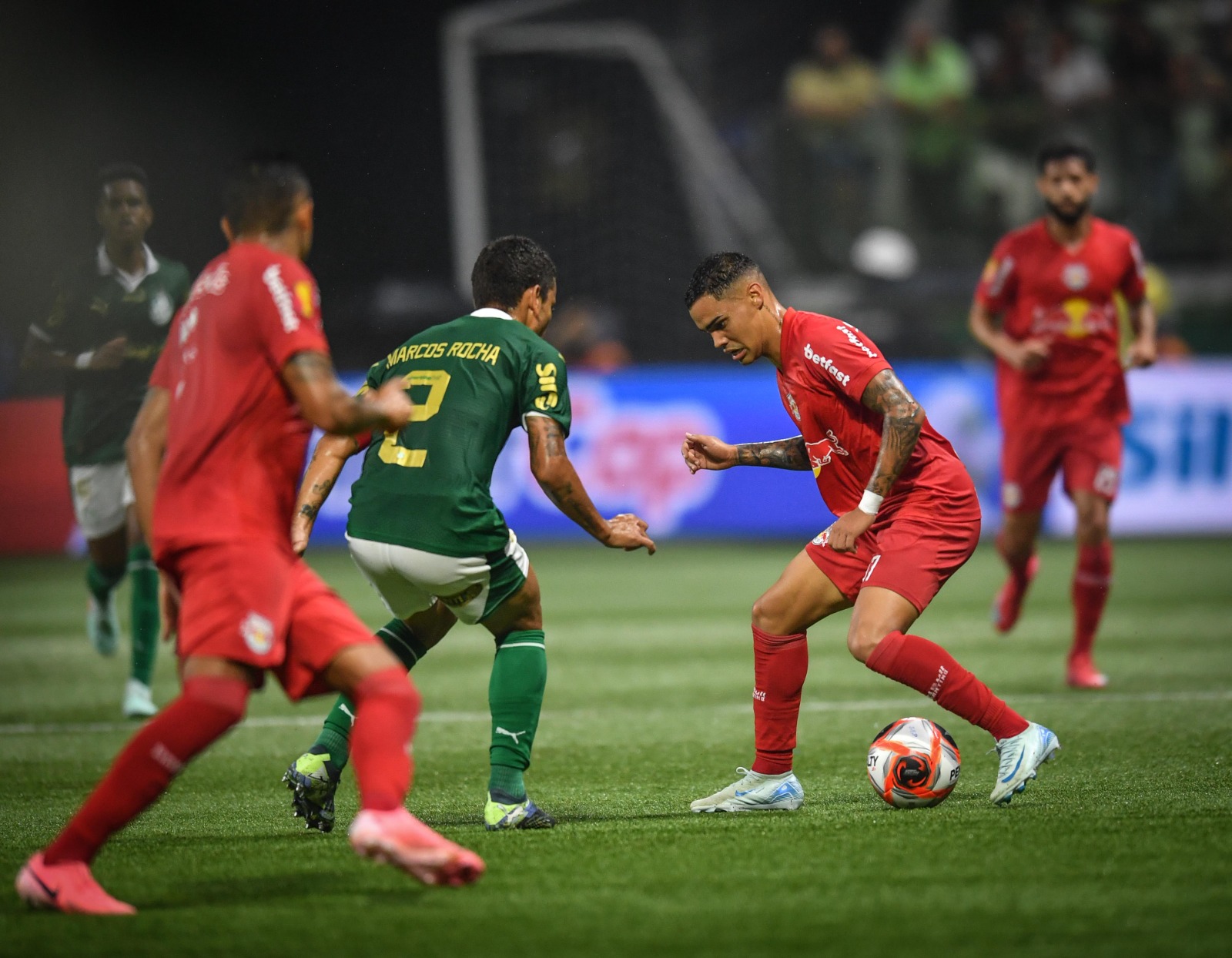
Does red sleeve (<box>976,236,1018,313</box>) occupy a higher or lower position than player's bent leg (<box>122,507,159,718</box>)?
higher

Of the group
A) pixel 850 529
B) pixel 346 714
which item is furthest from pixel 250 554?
pixel 850 529

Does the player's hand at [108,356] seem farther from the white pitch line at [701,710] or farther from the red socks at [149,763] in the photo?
the red socks at [149,763]

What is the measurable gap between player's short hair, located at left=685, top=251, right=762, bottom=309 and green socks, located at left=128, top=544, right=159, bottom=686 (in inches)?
158

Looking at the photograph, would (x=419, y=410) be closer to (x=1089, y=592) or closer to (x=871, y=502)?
(x=871, y=502)

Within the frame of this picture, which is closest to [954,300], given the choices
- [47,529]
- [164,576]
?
[47,529]

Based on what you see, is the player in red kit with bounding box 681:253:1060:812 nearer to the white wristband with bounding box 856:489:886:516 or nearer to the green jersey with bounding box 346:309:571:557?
the white wristband with bounding box 856:489:886:516

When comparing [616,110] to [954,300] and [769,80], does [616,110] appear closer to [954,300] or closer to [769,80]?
[769,80]

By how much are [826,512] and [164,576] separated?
40.9 ft

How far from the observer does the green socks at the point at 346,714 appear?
5.40 metres

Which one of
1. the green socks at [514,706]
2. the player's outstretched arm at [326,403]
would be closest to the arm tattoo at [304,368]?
the player's outstretched arm at [326,403]

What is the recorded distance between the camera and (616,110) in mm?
18219

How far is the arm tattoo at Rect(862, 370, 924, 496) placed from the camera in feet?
17.6

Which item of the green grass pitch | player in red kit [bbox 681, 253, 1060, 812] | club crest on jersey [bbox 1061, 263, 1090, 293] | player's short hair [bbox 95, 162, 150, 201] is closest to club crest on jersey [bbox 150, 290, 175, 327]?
player's short hair [bbox 95, 162, 150, 201]

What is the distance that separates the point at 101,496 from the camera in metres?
8.65
